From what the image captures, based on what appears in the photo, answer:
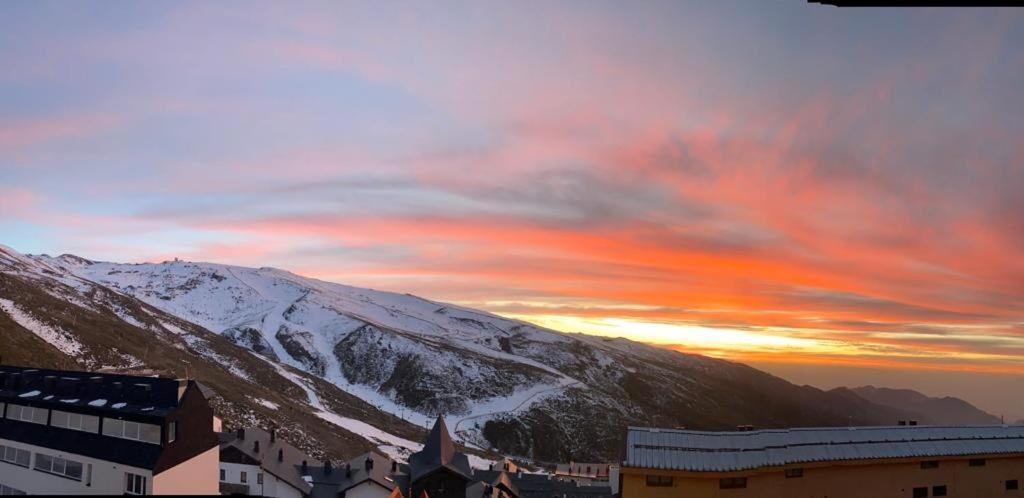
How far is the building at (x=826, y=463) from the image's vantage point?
106 feet

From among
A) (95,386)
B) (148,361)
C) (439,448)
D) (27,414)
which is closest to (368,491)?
(439,448)

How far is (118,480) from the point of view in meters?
44.7

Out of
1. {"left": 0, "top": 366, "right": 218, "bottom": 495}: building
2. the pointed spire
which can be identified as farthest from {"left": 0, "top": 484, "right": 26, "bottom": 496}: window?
the pointed spire

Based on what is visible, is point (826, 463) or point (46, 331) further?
point (46, 331)

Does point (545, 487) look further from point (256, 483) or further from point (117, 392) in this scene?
point (117, 392)

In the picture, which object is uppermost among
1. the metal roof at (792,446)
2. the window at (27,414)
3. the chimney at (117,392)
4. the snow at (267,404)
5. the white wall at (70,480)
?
the metal roof at (792,446)

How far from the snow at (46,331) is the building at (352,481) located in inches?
3398

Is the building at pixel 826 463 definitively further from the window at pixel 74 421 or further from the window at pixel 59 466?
the window at pixel 74 421

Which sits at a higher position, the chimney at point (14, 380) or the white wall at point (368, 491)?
the chimney at point (14, 380)

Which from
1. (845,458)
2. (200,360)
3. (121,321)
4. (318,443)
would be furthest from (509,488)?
(121,321)

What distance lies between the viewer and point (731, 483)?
32500mm

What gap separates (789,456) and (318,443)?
127m

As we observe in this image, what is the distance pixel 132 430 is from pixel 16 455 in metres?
11.1

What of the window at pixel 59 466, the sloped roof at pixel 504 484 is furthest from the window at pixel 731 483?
the sloped roof at pixel 504 484
